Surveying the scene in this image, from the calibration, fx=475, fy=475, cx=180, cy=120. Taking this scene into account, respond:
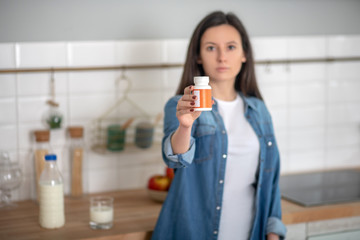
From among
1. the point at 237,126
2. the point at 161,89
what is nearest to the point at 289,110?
the point at 161,89

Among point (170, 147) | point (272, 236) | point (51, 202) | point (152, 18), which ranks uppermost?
point (152, 18)

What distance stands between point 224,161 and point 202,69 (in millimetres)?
362

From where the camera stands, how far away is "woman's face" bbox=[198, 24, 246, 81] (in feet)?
5.43

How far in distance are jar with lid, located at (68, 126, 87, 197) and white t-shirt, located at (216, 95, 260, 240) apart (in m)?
0.71

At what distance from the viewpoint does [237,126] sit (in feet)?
5.47

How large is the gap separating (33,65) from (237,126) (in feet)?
2.99

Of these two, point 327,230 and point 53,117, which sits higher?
point 53,117

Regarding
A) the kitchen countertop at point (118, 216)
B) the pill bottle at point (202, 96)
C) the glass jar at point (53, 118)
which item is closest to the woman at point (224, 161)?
the kitchen countertop at point (118, 216)

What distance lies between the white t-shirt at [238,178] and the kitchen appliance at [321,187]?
0.41 meters

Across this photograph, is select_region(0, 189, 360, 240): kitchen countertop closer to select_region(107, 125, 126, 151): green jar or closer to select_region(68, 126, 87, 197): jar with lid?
select_region(68, 126, 87, 197): jar with lid

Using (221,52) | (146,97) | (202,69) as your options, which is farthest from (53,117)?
(221,52)

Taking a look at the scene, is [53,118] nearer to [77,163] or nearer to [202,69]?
[77,163]

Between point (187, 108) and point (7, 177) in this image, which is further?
point (7, 177)

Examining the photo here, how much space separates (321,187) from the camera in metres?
2.24
